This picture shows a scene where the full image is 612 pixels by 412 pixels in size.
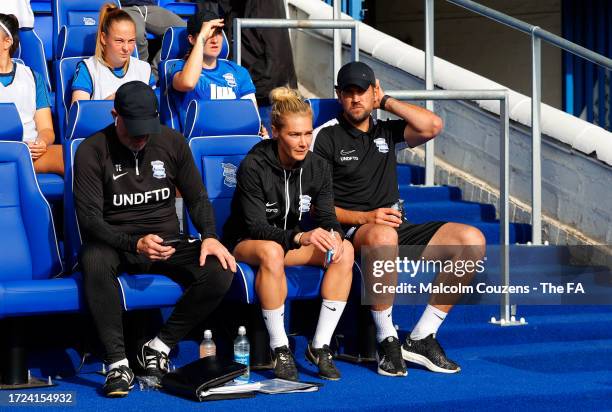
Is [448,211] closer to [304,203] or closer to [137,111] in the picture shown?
[304,203]

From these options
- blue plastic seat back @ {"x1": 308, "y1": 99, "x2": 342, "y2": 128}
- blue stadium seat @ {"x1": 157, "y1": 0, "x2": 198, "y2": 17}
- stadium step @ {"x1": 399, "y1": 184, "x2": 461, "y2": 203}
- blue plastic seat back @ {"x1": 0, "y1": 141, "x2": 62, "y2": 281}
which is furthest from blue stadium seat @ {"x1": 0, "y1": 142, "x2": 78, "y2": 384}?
blue stadium seat @ {"x1": 157, "y1": 0, "x2": 198, "y2": 17}

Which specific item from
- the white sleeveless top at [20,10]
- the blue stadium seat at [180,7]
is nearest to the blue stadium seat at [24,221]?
the white sleeveless top at [20,10]

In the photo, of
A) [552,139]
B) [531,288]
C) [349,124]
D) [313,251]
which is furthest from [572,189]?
[313,251]

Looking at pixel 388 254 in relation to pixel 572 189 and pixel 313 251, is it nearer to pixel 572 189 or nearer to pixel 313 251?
pixel 313 251

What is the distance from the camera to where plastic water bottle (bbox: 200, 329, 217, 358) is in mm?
5070

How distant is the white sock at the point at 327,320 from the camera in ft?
16.8

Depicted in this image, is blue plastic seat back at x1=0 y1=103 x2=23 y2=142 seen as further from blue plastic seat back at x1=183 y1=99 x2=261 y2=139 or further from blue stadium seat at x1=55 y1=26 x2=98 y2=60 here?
blue stadium seat at x1=55 y1=26 x2=98 y2=60

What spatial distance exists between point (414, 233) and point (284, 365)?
882 millimetres

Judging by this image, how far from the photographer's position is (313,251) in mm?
5238

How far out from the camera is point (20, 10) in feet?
22.9

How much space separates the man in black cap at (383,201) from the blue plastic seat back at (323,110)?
216mm

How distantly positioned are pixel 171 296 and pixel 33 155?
4.45 ft

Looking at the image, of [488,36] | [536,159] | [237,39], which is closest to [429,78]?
[536,159]

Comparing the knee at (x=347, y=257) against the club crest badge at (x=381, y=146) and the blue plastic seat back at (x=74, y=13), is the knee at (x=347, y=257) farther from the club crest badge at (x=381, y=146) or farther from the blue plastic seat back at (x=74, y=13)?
the blue plastic seat back at (x=74, y=13)
